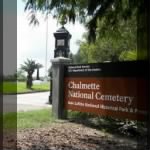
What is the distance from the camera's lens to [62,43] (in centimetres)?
1812

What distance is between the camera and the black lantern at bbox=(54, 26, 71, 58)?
18.0m

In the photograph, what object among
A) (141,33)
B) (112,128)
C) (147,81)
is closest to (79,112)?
(112,128)

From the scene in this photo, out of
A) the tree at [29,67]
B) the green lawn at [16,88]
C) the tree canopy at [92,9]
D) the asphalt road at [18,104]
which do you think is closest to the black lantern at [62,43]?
the asphalt road at [18,104]

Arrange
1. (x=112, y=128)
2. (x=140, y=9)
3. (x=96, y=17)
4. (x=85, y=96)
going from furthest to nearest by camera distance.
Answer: (x=85, y=96) < (x=112, y=128) < (x=96, y=17) < (x=140, y=9)

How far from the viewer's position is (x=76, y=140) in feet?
27.9

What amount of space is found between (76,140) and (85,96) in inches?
114

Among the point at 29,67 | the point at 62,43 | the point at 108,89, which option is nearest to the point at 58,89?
the point at 108,89

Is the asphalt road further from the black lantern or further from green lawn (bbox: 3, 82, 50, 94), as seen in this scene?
the black lantern

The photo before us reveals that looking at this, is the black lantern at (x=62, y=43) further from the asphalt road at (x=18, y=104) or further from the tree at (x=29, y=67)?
the tree at (x=29, y=67)

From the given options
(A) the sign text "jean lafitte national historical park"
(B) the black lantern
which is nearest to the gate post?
(A) the sign text "jean lafitte national historical park"

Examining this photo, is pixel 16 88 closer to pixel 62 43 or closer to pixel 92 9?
pixel 62 43

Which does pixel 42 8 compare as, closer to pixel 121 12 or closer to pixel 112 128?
pixel 121 12

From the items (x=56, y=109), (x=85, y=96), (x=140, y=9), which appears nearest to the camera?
(x=140, y=9)

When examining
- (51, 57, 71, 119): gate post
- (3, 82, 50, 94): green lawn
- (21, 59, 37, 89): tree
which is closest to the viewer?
(51, 57, 71, 119): gate post
